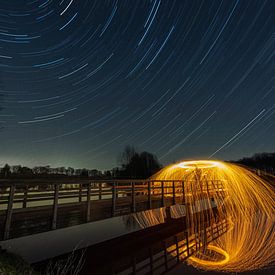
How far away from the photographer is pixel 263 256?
885 centimetres

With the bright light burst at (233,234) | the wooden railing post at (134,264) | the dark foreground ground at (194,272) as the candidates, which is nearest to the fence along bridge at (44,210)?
the wooden railing post at (134,264)

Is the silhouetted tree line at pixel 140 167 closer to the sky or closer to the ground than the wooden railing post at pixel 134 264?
closer to the sky

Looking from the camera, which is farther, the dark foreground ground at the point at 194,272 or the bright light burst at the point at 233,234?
the bright light burst at the point at 233,234

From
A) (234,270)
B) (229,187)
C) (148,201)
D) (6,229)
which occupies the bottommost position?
(234,270)

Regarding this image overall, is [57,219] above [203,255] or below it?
above

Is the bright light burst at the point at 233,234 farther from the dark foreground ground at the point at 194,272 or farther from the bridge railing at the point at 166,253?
the bridge railing at the point at 166,253

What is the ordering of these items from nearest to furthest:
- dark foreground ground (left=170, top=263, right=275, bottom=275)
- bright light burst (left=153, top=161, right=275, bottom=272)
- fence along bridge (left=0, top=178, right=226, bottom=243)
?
fence along bridge (left=0, top=178, right=226, bottom=243) → dark foreground ground (left=170, top=263, right=275, bottom=275) → bright light burst (left=153, top=161, right=275, bottom=272)

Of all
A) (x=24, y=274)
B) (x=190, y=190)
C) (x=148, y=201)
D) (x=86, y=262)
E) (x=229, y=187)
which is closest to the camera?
(x=24, y=274)

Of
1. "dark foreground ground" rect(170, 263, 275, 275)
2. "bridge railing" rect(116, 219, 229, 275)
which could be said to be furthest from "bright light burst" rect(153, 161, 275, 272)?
"bridge railing" rect(116, 219, 229, 275)

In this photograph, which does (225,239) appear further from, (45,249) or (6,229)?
(6,229)

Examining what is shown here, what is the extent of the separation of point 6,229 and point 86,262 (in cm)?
325

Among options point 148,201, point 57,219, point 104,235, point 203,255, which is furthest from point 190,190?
point 57,219

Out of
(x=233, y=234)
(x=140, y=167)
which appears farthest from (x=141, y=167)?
(x=233, y=234)

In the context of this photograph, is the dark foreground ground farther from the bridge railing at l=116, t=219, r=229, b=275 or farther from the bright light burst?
the bright light burst
